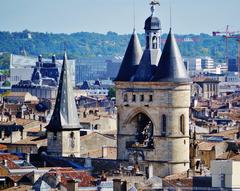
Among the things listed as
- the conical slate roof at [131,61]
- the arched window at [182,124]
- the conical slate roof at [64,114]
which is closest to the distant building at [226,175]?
the arched window at [182,124]

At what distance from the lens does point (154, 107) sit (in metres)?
68.8

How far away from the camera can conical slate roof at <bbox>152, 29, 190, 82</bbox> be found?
68.2 m

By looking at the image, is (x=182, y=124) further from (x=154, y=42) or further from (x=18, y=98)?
(x=18, y=98)

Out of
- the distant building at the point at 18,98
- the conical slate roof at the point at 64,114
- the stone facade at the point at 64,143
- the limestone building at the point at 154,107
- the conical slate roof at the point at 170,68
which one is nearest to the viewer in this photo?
the limestone building at the point at 154,107

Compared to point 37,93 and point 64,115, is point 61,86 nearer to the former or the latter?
point 64,115

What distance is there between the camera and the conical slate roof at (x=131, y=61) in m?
70.2

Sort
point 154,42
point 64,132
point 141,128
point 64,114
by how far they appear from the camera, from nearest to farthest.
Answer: point 154,42 → point 141,128 → point 64,132 → point 64,114

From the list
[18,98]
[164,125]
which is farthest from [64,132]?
[18,98]

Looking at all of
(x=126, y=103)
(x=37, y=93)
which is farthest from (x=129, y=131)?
(x=37, y=93)

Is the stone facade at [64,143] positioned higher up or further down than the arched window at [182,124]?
further down

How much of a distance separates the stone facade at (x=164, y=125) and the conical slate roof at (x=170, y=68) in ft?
0.70

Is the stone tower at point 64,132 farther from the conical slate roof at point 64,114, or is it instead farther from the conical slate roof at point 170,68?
the conical slate roof at point 170,68

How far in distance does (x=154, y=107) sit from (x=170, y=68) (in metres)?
1.75

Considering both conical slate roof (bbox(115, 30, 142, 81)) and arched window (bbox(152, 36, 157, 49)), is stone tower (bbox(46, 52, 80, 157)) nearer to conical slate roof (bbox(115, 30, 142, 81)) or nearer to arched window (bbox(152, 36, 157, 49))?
conical slate roof (bbox(115, 30, 142, 81))
